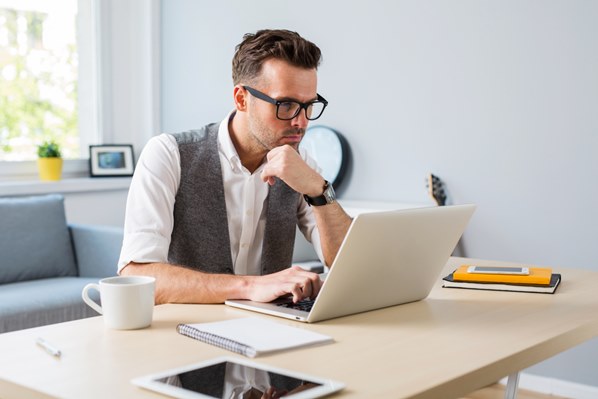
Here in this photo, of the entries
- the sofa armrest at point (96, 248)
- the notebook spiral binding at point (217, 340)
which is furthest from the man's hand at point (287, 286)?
the sofa armrest at point (96, 248)

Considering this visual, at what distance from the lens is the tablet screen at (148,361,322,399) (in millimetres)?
1021

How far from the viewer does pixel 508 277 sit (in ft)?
5.93

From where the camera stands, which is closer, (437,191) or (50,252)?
(437,191)

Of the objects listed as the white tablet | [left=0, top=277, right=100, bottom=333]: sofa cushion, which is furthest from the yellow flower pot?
the white tablet

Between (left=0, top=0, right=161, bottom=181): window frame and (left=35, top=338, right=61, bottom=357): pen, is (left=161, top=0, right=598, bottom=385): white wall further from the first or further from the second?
(left=35, top=338, right=61, bottom=357): pen

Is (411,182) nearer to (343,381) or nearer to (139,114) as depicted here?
(139,114)

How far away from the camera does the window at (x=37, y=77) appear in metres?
4.05

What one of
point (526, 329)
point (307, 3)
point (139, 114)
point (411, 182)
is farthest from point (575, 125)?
point (139, 114)

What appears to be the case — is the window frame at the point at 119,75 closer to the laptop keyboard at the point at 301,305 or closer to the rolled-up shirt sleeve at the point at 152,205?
the rolled-up shirt sleeve at the point at 152,205

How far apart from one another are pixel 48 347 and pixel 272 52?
3.27 ft

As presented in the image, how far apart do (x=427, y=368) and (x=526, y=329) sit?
0.35 m

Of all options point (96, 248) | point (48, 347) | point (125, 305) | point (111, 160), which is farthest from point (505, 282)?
point (111, 160)

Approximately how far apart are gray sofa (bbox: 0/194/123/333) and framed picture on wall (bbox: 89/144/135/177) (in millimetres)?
556

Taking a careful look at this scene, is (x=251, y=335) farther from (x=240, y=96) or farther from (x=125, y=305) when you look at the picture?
(x=240, y=96)
